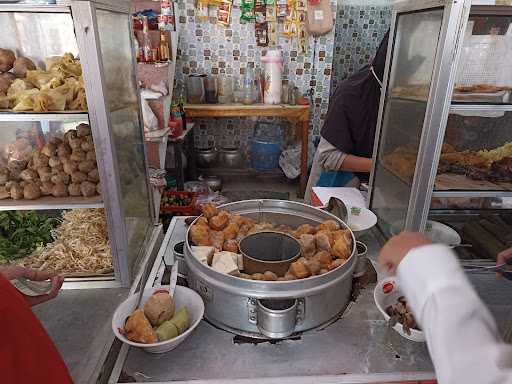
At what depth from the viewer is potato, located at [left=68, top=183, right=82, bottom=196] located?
1549 millimetres

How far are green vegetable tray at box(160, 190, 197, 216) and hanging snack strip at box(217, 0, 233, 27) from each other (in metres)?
2.54

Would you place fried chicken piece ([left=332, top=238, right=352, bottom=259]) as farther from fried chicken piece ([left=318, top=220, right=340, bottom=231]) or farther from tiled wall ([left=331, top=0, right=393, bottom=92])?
tiled wall ([left=331, top=0, right=393, bottom=92])

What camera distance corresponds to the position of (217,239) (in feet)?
5.02

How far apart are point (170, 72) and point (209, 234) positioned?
10.5ft

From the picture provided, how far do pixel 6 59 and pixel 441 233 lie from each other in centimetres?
208

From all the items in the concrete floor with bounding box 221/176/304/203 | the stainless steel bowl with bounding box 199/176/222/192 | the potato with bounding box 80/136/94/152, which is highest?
the potato with bounding box 80/136/94/152

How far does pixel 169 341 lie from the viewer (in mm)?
1151

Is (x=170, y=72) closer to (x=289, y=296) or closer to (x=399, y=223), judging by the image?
(x=399, y=223)

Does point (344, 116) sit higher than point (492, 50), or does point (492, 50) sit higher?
point (492, 50)

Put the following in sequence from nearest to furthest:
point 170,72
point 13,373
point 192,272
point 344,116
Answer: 1. point 13,373
2. point 192,272
3. point 344,116
4. point 170,72

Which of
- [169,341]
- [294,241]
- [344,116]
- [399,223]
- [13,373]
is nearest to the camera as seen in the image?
[13,373]

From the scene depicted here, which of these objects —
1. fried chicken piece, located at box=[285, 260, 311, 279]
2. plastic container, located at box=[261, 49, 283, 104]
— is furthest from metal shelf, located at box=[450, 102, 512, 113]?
plastic container, located at box=[261, 49, 283, 104]

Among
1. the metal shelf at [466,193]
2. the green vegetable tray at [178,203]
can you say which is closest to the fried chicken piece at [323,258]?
the metal shelf at [466,193]

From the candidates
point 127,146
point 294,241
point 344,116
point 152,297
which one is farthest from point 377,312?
point 344,116
